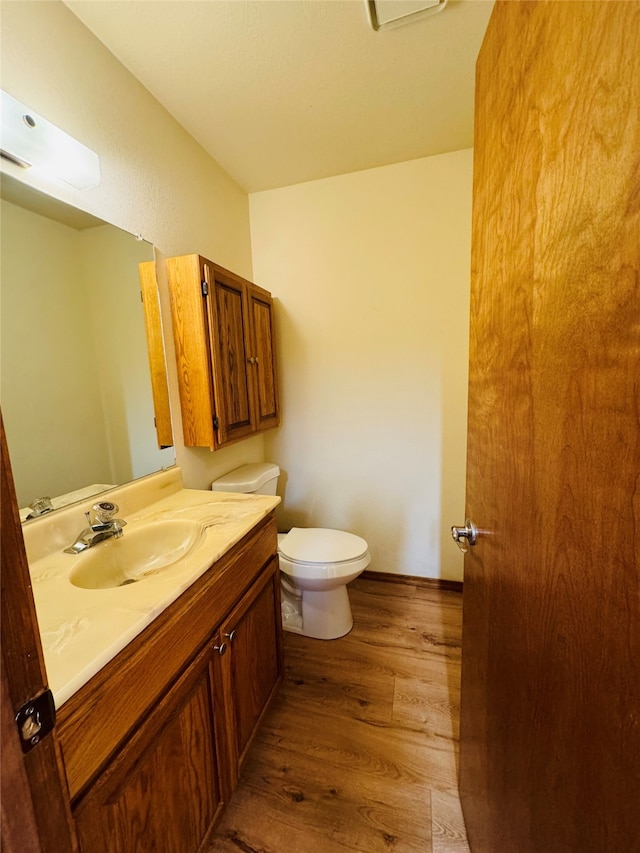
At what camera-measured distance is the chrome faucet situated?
0.97 meters

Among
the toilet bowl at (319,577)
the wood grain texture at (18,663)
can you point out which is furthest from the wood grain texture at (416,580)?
the wood grain texture at (18,663)

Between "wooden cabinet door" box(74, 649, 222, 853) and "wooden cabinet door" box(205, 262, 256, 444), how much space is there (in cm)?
95

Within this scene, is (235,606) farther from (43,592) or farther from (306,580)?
(306,580)

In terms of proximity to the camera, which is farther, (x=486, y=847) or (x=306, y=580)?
(x=306, y=580)

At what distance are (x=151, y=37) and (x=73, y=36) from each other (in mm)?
236

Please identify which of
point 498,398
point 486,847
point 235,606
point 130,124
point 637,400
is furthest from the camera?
point 130,124

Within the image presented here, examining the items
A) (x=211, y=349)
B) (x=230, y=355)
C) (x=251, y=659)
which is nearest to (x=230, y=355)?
(x=230, y=355)

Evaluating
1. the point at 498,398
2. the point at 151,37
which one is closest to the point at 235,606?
the point at 498,398

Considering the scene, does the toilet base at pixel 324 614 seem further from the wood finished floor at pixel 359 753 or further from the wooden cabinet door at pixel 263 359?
the wooden cabinet door at pixel 263 359

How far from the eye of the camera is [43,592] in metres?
0.76

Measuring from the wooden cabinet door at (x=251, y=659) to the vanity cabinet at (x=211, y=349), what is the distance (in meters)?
0.66

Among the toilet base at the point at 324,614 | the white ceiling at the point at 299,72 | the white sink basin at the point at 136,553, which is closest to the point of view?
the white sink basin at the point at 136,553

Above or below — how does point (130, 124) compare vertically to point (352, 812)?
above

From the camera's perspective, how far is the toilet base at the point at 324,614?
5.55ft
